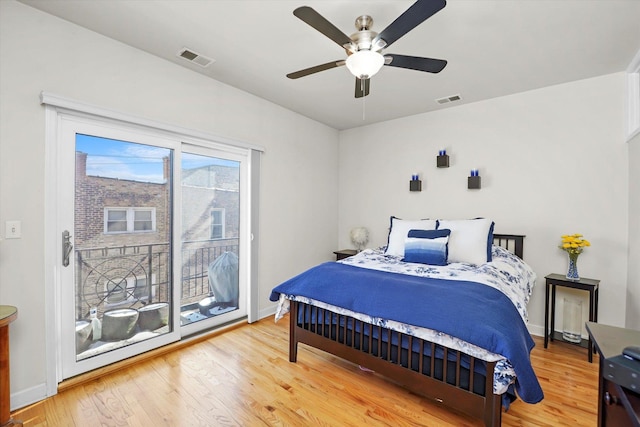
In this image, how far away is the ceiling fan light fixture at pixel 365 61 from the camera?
184 cm

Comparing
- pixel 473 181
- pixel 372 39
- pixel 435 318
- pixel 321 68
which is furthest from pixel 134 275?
pixel 473 181

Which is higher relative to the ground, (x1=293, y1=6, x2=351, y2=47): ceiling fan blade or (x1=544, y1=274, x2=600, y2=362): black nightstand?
(x1=293, y1=6, x2=351, y2=47): ceiling fan blade

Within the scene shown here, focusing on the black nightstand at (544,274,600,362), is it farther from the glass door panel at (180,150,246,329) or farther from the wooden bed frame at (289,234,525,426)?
the glass door panel at (180,150,246,329)

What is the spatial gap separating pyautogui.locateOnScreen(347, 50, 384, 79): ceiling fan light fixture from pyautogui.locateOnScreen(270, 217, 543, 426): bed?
148 centimetres

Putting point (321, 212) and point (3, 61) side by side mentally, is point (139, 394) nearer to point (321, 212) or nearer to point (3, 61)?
point (3, 61)

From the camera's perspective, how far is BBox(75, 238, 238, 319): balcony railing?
2.38 meters

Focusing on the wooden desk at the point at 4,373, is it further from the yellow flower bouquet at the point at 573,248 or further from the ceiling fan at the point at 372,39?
the yellow flower bouquet at the point at 573,248

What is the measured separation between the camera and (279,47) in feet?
8.19

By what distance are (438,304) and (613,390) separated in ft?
2.92

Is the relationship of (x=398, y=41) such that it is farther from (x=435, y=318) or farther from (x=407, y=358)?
(x=407, y=358)

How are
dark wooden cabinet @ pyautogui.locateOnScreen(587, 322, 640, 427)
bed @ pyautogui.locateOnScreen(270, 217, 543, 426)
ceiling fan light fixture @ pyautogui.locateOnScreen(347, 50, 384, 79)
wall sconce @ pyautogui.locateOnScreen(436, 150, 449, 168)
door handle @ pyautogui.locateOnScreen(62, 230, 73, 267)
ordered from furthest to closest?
1. wall sconce @ pyautogui.locateOnScreen(436, 150, 449, 168)
2. door handle @ pyautogui.locateOnScreen(62, 230, 73, 267)
3. ceiling fan light fixture @ pyautogui.locateOnScreen(347, 50, 384, 79)
4. bed @ pyautogui.locateOnScreen(270, 217, 543, 426)
5. dark wooden cabinet @ pyautogui.locateOnScreen(587, 322, 640, 427)

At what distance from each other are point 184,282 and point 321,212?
2.22m

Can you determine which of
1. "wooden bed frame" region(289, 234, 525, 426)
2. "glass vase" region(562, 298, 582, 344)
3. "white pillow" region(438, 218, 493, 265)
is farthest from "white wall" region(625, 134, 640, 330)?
"wooden bed frame" region(289, 234, 525, 426)

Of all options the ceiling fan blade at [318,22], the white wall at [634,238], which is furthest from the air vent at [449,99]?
the ceiling fan blade at [318,22]
